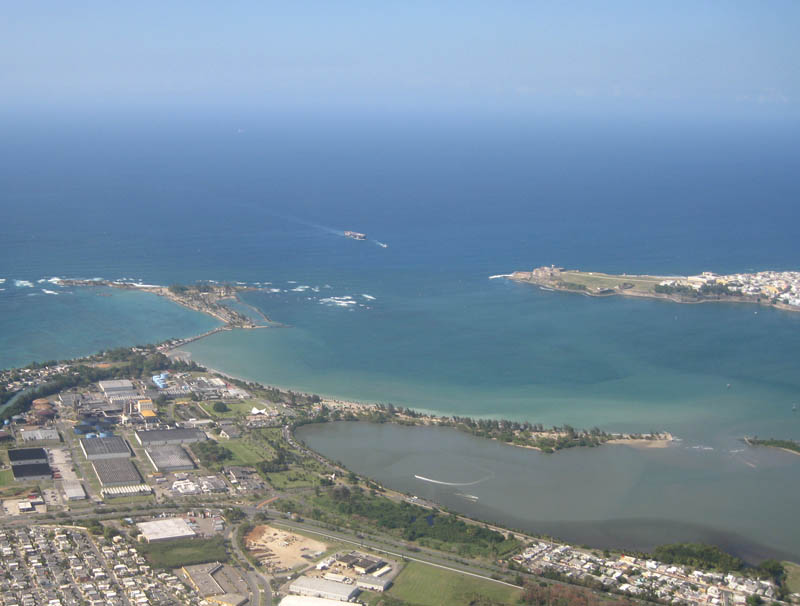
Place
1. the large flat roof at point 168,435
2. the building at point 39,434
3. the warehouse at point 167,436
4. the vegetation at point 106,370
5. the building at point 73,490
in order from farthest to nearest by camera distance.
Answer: the vegetation at point 106,370 < the large flat roof at point 168,435 < the warehouse at point 167,436 < the building at point 39,434 < the building at point 73,490

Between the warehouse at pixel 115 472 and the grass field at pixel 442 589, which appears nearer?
the grass field at pixel 442 589

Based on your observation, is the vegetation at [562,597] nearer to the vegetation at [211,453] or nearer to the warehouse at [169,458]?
the vegetation at [211,453]

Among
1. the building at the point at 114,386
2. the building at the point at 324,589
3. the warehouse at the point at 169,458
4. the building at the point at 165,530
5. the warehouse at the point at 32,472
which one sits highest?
the building at the point at 324,589

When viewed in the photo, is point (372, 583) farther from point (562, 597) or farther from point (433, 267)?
point (433, 267)

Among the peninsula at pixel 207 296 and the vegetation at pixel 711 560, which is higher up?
the peninsula at pixel 207 296

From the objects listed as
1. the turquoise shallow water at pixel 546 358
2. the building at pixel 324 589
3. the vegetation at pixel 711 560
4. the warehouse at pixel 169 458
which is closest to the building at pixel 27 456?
the warehouse at pixel 169 458

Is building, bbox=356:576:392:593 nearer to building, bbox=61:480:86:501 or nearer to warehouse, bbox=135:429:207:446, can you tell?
building, bbox=61:480:86:501

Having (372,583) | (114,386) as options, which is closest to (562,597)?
(372,583)
